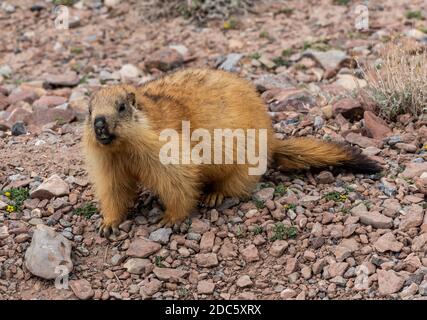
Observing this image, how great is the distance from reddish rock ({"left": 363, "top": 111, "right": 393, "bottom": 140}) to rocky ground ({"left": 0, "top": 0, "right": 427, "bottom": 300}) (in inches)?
0.6

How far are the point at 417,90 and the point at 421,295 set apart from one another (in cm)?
300

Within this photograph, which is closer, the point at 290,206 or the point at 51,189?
the point at 290,206

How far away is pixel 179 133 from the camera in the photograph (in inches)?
243

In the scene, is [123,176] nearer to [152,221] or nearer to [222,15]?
[152,221]

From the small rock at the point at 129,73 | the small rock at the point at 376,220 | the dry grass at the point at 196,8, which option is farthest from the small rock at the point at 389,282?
the dry grass at the point at 196,8

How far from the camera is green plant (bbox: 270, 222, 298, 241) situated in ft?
19.8

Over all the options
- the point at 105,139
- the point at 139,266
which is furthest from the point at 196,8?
the point at 139,266

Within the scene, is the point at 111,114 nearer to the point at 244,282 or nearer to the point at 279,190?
the point at 244,282

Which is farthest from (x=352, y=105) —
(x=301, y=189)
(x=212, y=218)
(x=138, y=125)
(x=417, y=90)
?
(x=138, y=125)

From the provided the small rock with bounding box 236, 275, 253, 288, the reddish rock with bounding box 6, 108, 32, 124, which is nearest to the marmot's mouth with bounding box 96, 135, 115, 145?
the small rock with bounding box 236, 275, 253, 288

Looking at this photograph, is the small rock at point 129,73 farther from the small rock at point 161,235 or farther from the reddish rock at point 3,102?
the small rock at point 161,235

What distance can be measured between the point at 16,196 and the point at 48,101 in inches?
100

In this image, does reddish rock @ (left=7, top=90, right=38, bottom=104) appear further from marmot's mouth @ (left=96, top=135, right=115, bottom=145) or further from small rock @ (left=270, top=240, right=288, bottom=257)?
small rock @ (left=270, top=240, right=288, bottom=257)

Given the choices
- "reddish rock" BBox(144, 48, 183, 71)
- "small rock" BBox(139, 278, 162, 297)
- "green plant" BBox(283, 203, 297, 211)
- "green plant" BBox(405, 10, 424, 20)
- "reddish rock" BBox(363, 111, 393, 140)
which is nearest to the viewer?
"small rock" BBox(139, 278, 162, 297)
